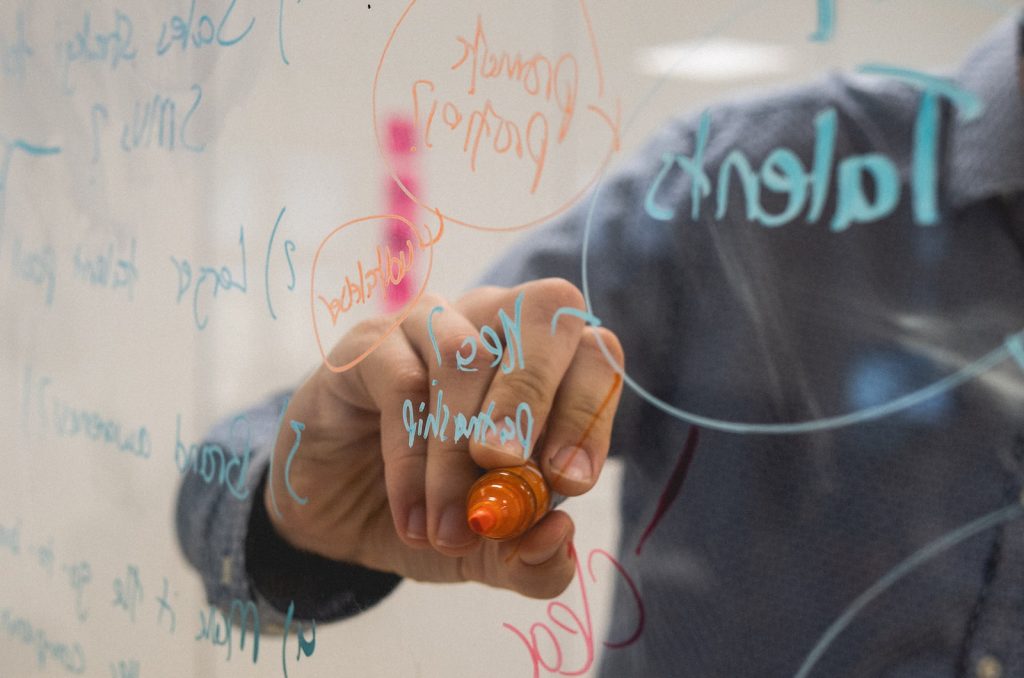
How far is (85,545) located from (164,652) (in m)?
0.15

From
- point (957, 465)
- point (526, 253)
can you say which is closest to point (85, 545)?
point (526, 253)

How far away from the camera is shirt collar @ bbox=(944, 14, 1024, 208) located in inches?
10.6

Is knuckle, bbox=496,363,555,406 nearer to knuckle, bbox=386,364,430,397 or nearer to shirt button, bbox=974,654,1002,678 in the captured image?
knuckle, bbox=386,364,430,397

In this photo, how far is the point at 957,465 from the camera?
0.29 m

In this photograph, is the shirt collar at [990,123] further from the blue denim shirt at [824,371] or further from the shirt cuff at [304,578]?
the shirt cuff at [304,578]

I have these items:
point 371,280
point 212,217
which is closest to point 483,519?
point 371,280

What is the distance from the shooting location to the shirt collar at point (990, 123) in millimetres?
270

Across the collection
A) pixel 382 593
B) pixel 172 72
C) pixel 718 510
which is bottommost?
pixel 382 593

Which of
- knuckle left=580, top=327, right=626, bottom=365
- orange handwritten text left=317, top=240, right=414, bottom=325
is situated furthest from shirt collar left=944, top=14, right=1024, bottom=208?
orange handwritten text left=317, top=240, right=414, bottom=325

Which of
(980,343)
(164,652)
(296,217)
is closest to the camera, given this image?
(980,343)

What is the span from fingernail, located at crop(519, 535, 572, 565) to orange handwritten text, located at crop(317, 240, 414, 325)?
5.7 inches

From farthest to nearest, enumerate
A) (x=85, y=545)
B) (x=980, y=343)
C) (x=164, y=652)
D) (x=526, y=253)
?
(x=85, y=545)
(x=164, y=652)
(x=526, y=253)
(x=980, y=343)

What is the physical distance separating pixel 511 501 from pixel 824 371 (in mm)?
136

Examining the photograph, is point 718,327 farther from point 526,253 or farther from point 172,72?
point 172,72
